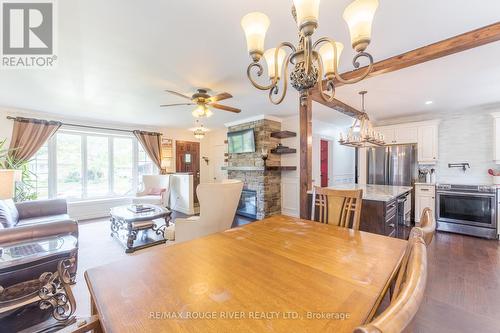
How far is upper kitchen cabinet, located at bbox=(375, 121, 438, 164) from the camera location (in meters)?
4.28

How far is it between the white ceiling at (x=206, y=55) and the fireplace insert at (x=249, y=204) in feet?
7.26

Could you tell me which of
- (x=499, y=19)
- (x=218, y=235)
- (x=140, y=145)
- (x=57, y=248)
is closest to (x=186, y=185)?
(x=140, y=145)

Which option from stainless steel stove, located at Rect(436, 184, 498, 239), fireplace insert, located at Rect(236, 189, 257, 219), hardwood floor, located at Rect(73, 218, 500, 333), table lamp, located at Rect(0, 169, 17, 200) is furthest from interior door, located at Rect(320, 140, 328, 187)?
table lamp, located at Rect(0, 169, 17, 200)

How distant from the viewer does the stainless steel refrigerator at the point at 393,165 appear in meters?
4.44

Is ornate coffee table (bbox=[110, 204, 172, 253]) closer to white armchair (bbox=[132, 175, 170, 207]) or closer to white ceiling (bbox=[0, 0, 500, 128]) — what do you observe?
white armchair (bbox=[132, 175, 170, 207])

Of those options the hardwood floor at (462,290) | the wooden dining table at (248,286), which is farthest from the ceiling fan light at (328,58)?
the hardwood floor at (462,290)

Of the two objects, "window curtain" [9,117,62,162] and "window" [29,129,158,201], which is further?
"window" [29,129,158,201]

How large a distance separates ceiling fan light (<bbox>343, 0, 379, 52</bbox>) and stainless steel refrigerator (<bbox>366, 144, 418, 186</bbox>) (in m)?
4.45

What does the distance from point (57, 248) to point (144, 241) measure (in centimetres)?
151

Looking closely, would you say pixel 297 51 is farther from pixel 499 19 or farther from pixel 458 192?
pixel 458 192

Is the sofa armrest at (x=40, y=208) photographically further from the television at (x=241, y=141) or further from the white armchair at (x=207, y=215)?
the television at (x=241, y=141)

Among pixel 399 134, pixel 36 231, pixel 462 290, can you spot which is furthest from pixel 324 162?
pixel 36 231

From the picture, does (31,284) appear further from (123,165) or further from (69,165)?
(123,165)

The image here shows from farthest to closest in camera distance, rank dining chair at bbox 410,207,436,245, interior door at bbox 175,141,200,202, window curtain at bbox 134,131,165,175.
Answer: interior door at bbox 175,141,200,202, window curtain at bbox 134,131,165,175, dining chair at bbox 410,207,436,245
